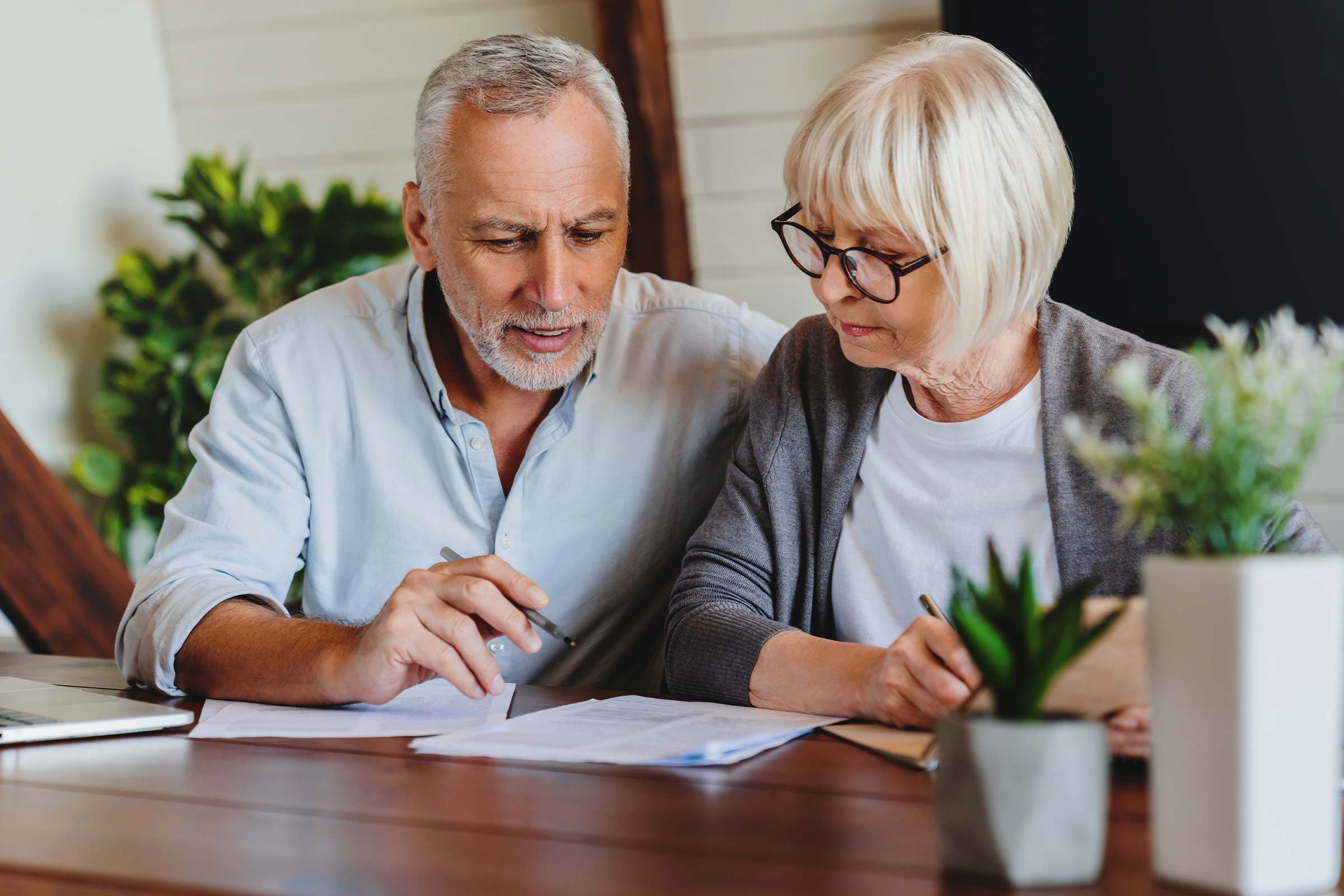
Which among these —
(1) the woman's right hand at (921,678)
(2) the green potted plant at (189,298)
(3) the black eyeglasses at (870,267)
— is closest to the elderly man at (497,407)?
(3) the black eyeglasses at (870,267)

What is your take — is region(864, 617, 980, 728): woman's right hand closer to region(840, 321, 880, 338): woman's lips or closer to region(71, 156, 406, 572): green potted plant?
region(840, 321, 880, 338): woman's lips

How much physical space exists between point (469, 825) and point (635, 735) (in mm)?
259

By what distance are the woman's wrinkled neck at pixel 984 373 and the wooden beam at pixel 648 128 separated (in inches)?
58.1

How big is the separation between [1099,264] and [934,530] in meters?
1.39

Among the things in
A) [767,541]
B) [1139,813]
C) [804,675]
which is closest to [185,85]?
[767,541]

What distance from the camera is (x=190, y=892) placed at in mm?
866

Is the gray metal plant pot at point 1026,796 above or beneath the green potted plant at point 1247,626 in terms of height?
beneath

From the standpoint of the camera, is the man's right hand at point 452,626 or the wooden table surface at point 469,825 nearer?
the wooden table surface at point 469,825

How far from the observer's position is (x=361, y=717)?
4.40 feet

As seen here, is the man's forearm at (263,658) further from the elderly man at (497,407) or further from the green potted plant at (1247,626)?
the green potted plant at (1247,626)

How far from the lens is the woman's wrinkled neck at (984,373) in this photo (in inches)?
57.5

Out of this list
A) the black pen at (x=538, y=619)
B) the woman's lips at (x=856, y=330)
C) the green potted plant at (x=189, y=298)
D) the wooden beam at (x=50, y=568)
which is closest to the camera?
the black pen at (x=538, y=619)

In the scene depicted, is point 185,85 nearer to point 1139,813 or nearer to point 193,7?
point 193,7

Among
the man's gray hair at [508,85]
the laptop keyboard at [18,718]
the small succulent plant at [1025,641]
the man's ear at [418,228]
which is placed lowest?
the laptop keyboard at [18,718]
